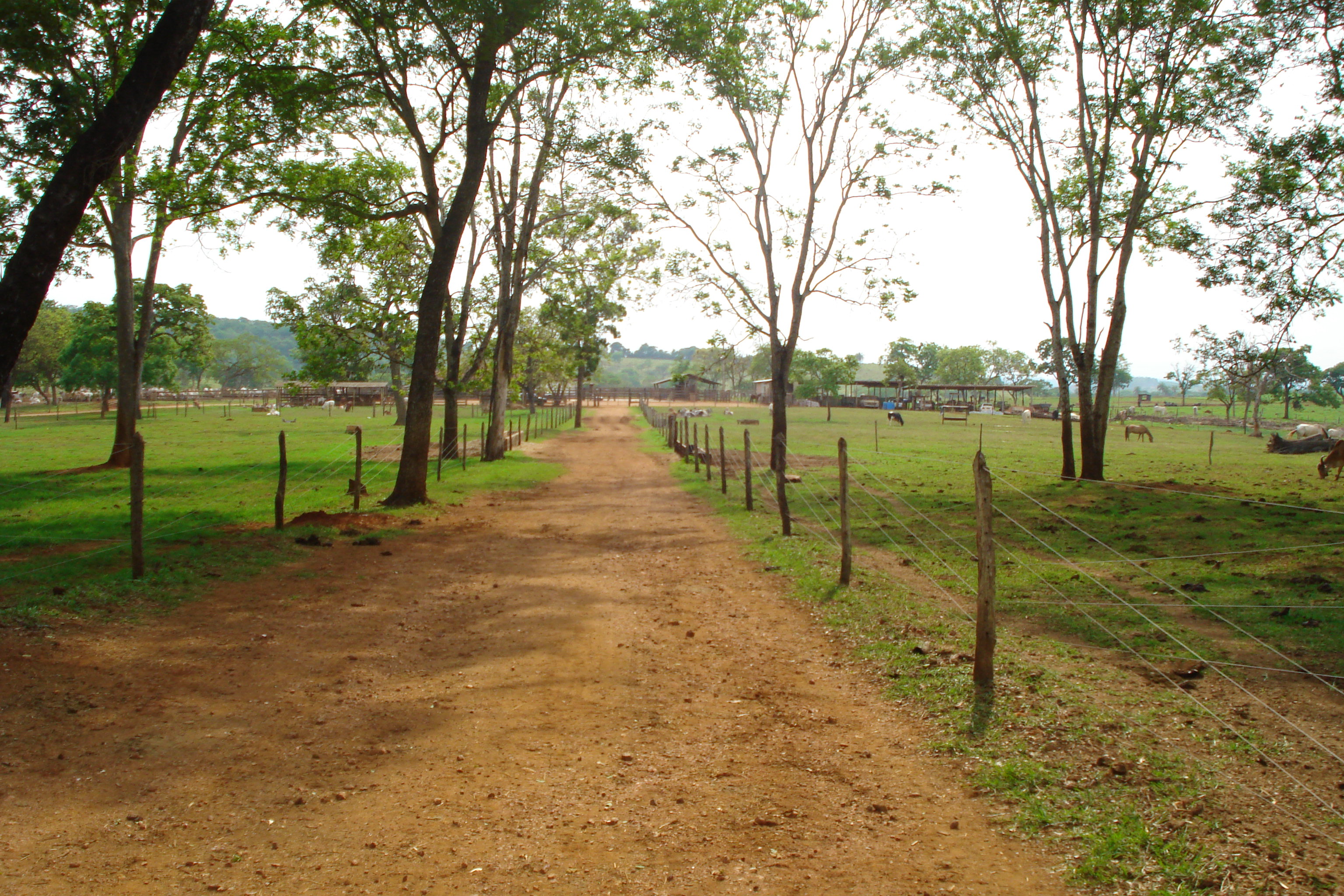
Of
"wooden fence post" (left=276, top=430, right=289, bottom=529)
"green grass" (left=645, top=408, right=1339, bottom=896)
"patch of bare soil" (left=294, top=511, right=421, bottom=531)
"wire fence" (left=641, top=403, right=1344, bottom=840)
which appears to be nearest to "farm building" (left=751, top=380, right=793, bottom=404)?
"wire fence" (left=641, top=403, right=1344, bottom=840)

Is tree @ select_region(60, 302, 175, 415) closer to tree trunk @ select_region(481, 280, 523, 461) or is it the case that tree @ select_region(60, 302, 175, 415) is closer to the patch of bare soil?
tree trunk @ select_region(481, 280, 523, 461)

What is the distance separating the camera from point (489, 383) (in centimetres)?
2839

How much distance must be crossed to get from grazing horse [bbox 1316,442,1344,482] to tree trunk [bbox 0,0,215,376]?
2689 centimetres

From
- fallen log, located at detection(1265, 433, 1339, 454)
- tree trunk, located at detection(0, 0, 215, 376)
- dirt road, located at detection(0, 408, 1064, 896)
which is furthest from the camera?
fallen log, located at detection(1265, 433, 1339, 454)

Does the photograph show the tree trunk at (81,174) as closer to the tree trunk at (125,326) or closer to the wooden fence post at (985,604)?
the wooden fence post at (985,604)

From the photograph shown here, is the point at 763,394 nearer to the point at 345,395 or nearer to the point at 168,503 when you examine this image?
the point at 345,395

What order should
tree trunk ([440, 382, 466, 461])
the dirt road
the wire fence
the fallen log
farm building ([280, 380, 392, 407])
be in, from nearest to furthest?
the dirt road → the wire fence → tree trunk ([440, 382, 466, 461]) → the fallen log → farm building ([280, 380, 392, 407])

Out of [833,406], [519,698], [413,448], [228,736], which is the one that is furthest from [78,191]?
[833,406]

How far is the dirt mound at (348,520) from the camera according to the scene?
555 inches

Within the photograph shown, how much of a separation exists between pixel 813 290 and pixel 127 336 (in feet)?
61.9

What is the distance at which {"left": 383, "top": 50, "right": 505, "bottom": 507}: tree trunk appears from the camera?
16406 millimetres

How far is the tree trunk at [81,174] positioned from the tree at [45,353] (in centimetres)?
7592

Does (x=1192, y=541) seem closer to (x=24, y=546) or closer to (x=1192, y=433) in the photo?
(x=24, y=546)

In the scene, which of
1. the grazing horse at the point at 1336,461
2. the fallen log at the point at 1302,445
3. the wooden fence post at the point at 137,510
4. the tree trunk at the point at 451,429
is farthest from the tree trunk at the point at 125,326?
the fallen log at the point at 1302,445
